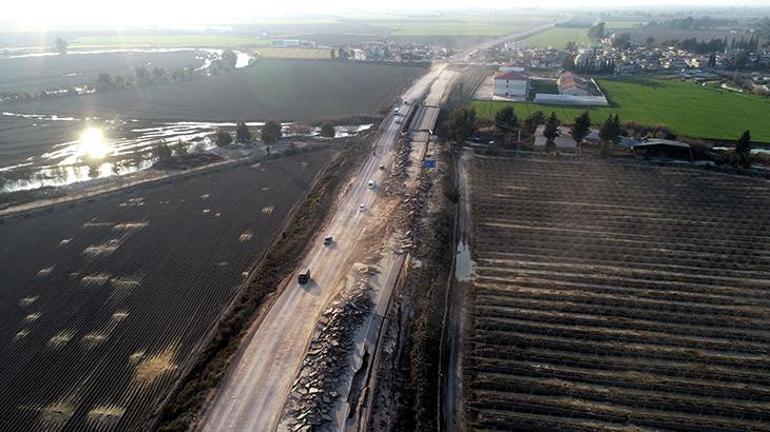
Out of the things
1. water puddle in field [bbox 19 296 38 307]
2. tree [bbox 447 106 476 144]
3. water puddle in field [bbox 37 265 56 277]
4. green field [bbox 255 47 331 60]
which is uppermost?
green field [bbox 255 47 331 60]

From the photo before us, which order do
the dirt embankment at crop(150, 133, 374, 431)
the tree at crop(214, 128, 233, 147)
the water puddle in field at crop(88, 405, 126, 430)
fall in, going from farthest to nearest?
1. the tree at crop(214, 128, 233, 147)
2. the dirt embankment at crop(150, 133, 374, 431)
3. the water puddle in field at crop(88, 405, 126, 430)

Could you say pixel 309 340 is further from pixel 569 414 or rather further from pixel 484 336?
pixel 569 414

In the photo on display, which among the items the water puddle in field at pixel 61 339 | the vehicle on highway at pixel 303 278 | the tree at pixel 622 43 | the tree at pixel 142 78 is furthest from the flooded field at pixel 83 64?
the tree at pixel 622 43

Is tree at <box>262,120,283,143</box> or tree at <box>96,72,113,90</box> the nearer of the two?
tree at <box>262,120,283,143</box>

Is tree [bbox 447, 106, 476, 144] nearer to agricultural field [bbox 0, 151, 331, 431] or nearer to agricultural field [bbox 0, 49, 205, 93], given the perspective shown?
agricultural field [bbox 0, 151, 331, 431]

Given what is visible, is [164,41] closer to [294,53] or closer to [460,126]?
[294,53]

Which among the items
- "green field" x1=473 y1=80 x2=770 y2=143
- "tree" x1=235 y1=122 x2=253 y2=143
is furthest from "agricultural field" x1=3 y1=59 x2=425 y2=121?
"green field" x1=473 y1=80 x2=770 y2=143

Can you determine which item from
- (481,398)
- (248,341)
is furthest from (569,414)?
(248,341)

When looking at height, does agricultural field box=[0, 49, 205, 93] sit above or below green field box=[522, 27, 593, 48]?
below
